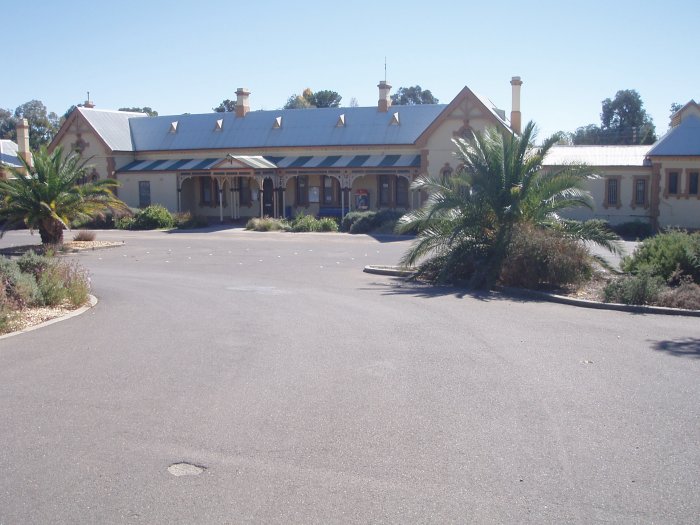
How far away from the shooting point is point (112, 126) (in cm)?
5016

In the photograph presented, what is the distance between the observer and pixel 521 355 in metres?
10.1

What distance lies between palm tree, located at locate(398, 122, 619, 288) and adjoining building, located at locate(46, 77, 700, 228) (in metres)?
16.2

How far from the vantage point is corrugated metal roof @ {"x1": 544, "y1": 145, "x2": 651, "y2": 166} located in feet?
130

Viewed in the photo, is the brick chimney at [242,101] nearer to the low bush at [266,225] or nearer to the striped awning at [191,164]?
the striped awning at [191,164]

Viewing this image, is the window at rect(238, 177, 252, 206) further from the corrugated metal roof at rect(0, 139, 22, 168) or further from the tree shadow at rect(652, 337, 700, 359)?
the tree shadow at rect(652, 337, 700, 359)

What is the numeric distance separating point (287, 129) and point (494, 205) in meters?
29.3

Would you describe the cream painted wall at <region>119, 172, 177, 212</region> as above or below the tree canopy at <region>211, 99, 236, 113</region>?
below

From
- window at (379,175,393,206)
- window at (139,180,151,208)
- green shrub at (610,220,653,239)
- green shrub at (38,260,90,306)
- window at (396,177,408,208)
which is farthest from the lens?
window at (139,180,151,208)

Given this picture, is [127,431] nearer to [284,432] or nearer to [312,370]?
[284,432]

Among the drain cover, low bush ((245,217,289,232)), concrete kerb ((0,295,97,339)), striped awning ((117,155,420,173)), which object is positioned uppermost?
striped awning ((117,155,420,173))

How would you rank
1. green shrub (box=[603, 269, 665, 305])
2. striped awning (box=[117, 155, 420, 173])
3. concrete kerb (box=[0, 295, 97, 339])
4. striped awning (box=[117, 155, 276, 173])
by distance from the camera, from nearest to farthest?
concrete kerb (box=[0, 295, 97, 339])
green shrub (box=[603, 269, 665, 305])
striped awning (box=[117, 155, 420, 173])
striped awning (box=[117, 155, 276, 173])

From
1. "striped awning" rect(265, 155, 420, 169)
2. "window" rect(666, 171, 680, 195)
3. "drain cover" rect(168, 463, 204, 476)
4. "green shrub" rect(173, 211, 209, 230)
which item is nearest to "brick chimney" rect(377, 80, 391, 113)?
"striped awning" rect(265, 155, 420, 169)

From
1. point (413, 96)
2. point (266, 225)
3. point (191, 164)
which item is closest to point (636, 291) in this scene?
point (266, 225)

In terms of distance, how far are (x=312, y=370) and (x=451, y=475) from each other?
11.5 ft
